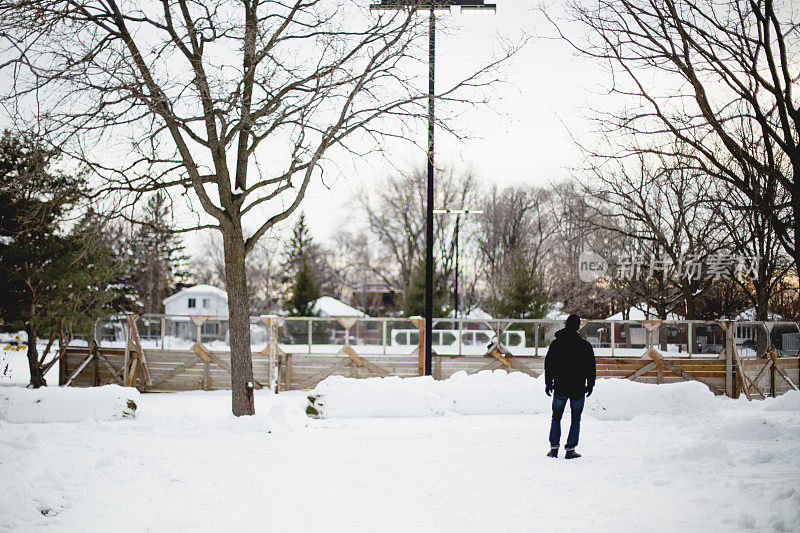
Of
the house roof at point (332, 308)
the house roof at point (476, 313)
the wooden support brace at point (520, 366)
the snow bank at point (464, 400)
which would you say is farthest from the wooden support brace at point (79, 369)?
the house roof at point (476, 313)

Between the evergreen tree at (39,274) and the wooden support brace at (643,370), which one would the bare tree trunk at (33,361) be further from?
the wooden support brace at (643,370)

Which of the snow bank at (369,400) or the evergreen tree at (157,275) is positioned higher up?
the evergreen tree at (157,275)

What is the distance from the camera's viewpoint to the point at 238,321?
12188 millimetres

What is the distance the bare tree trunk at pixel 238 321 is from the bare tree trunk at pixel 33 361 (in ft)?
37.9

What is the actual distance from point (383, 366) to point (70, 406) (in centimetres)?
980

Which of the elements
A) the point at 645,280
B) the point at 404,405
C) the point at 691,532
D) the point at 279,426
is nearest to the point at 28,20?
the point at 279,426

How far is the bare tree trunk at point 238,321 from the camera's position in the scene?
39.7ft

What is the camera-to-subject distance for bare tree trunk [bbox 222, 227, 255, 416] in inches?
476

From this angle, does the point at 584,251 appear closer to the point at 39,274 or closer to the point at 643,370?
the point at 643,370

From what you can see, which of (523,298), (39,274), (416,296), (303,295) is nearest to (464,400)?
(39,274)

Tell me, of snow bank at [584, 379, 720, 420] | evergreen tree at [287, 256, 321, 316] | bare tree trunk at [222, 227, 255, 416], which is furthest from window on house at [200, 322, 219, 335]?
evergreen tree at [287, 256, 321, 316]

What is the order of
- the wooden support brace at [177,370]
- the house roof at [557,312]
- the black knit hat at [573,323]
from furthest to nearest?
the house roof at [557,312]
the wooden support brace at [177,370]
the black knit hat at [573,323]

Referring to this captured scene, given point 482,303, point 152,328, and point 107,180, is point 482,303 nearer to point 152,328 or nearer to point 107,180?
point 152,328

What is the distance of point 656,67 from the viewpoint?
1138 cm
